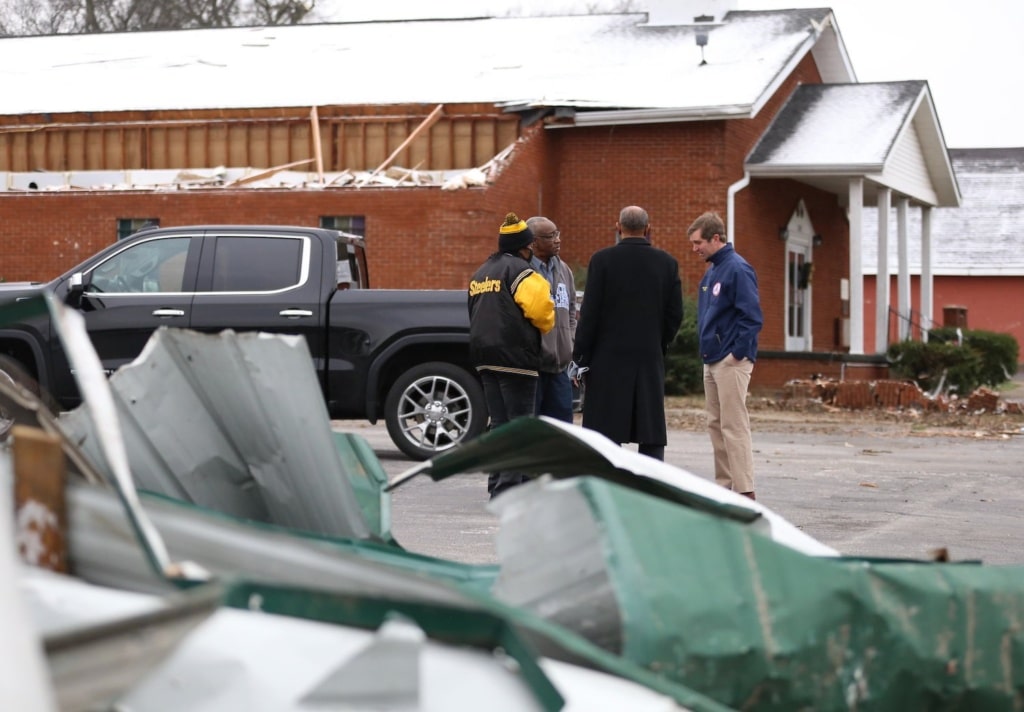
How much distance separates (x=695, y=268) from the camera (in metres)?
24.2

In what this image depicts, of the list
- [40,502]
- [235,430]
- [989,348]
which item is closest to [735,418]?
[235,430]

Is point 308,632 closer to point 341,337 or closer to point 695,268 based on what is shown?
point 341,337

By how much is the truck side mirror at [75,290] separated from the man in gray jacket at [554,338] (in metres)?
4.74

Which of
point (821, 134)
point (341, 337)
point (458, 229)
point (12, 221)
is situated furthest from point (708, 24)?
point (341, 337)

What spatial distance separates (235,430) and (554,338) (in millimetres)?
5081

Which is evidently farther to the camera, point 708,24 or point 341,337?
point 708,24

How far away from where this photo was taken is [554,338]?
28.0 ft

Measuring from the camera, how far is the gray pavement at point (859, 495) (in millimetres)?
8055

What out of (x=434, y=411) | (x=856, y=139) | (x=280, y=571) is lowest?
(x=434, y=411)

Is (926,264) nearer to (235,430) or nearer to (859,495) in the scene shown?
(859,495)

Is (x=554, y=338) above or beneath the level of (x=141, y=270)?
beneath

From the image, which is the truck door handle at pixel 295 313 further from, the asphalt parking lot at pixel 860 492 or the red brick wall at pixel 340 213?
the red brick wall at pixel 340 213

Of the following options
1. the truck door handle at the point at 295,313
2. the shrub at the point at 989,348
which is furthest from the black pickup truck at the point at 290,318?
the shrub at the point at 989,348

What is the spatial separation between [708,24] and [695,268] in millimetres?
6747
